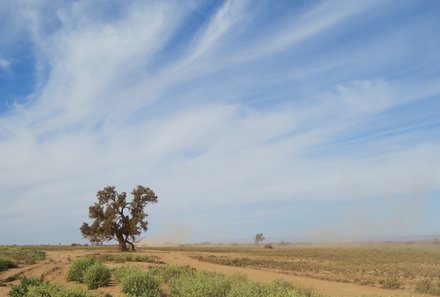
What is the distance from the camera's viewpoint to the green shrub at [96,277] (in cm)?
2208

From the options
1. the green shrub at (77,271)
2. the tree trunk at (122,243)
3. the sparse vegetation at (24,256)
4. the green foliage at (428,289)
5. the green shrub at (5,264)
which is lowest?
the green foliage at (428,289)

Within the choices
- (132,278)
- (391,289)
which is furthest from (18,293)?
(391,289)

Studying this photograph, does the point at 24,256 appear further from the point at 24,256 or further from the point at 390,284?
the point at 390,284

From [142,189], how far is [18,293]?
39951mm

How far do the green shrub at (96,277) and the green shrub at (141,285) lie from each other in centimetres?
317

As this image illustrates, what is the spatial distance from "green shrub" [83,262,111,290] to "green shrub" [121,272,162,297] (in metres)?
3.17

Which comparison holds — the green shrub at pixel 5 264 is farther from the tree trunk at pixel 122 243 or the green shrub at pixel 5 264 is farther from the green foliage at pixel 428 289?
the tree trunk at pixel 122 243

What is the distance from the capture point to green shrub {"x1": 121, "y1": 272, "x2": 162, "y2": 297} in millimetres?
18150

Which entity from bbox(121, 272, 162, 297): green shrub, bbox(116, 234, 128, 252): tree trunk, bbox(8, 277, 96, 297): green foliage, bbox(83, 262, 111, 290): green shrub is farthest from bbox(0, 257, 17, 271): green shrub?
bbox(116, 234, 128, 252): tree trunk

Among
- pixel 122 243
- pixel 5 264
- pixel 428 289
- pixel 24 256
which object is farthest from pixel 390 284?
pixel 122 243

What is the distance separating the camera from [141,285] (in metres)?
18.7

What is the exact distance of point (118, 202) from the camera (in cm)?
5659

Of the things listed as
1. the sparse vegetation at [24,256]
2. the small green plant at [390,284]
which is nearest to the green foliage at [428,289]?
the small green plant at [390,284]

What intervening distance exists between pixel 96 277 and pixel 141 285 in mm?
4875
